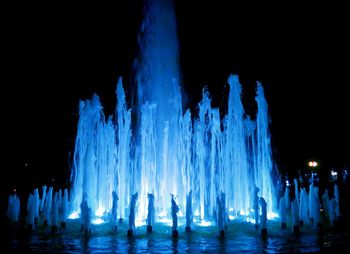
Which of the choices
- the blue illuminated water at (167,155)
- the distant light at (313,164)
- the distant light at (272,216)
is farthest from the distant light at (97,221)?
the distant light at (313,164)

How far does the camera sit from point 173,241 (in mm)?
7824

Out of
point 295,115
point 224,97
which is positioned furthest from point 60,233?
point 295,115

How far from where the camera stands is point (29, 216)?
9.89 meters

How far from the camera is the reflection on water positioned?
22.4 ft

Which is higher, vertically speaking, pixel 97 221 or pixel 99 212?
pixel 99 212

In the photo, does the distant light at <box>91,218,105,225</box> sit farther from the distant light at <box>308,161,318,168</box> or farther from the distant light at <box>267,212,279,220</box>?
the distant light at <box>308,161,318,168</box>

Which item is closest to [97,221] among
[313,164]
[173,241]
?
[173,241]

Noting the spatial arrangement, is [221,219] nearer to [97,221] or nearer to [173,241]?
[173,241]

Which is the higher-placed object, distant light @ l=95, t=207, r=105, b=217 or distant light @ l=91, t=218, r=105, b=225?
distant light @ l=95, t=207, r=105, b=217

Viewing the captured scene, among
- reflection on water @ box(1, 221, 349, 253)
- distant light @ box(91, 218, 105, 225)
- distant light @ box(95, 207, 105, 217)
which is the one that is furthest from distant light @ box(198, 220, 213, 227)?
distant light @ box(95, 207, 105, 217)

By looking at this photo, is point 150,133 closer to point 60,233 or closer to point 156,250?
point 60,233

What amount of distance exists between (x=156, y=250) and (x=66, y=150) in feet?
82.8

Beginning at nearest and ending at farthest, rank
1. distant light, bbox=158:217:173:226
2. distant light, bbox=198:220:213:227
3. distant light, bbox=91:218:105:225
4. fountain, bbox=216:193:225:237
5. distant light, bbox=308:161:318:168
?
fountain, bbox=216:193:225:237
distant light, bbox=198:220:213:227
distant light, bbox=158:217:173:226
distant light, bbox=91:218:105:225
distant light, bbox=308:161:318:168

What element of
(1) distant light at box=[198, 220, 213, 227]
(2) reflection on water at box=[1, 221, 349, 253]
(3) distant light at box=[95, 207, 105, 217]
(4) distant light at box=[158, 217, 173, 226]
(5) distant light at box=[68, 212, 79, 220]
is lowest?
(2) reflection on water at box=[1, 221, 349, 253]
